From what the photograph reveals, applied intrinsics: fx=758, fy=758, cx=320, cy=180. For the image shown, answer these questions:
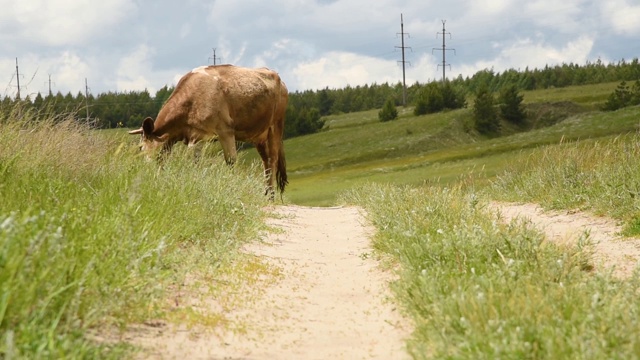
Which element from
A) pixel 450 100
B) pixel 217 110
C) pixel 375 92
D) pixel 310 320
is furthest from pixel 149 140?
pixel 375 92

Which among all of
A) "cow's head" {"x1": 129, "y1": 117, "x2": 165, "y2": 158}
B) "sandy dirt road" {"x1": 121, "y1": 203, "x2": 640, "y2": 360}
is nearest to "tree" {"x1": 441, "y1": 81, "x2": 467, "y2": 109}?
"cow's head" {"x1": 129, "y1": 117, "x2": 165, "y2": 158}

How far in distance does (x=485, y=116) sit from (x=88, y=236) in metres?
63.6

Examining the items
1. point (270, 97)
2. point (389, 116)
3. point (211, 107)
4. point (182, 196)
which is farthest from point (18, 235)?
point (389, 116)

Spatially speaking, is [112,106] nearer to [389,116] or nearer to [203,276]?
A: [389,116]

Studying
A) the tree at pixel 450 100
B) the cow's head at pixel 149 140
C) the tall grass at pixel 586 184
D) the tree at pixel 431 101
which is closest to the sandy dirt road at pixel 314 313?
the tall grass at pixel 586 184

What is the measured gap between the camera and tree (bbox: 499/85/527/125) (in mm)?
69312

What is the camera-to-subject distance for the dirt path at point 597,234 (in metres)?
7.62

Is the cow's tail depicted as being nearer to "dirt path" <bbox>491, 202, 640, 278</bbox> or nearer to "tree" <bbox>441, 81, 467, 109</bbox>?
"dirt path" <bbox>491, 202, 640, 278</bbox>

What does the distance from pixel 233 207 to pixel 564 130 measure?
4137 centimetres

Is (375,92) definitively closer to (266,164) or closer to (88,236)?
(266,164)

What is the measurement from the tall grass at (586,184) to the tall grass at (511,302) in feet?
12.2

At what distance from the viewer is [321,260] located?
30.4 feet

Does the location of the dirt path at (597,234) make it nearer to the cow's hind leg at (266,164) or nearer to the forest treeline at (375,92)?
the cow's hind leg at (266,164)

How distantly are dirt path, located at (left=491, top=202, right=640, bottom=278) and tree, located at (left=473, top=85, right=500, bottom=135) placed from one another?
172ft
